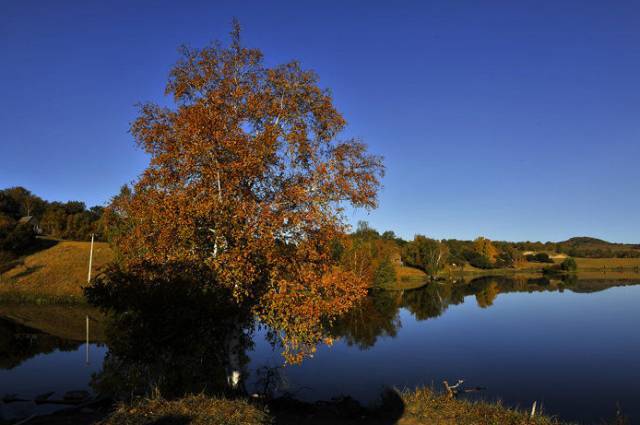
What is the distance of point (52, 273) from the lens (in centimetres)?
6084

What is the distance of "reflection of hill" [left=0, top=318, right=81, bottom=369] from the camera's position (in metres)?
26.6

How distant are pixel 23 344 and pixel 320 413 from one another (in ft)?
88.7

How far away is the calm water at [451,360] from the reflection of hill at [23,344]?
0.06 metres

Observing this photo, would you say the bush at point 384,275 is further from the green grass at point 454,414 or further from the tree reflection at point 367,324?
the green grass at point 454,414

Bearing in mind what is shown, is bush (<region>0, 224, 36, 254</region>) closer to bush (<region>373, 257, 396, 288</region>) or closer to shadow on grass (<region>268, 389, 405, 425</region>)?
bush (<region>373, 257, 396, 288</region>)

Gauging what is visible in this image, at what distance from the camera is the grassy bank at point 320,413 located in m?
9.77

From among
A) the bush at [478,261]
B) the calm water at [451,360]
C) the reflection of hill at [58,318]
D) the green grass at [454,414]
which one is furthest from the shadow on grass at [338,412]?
the bush at [478,261]

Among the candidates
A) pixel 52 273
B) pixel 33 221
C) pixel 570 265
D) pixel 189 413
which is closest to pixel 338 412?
pixel 189 413

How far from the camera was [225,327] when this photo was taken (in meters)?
14.4

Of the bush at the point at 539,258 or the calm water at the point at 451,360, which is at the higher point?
A: the bush at the point at 539,258

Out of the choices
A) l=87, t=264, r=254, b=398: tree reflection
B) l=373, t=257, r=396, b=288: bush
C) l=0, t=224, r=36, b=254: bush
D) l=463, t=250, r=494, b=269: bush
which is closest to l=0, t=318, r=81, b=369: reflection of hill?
l=87, t=264, r=254, b=398: tree reflection

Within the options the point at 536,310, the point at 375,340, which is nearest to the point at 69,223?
the point at 375,340

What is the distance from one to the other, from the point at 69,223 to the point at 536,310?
9765 cm

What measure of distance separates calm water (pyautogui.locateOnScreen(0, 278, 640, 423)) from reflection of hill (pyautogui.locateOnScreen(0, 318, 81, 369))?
0.06 m
